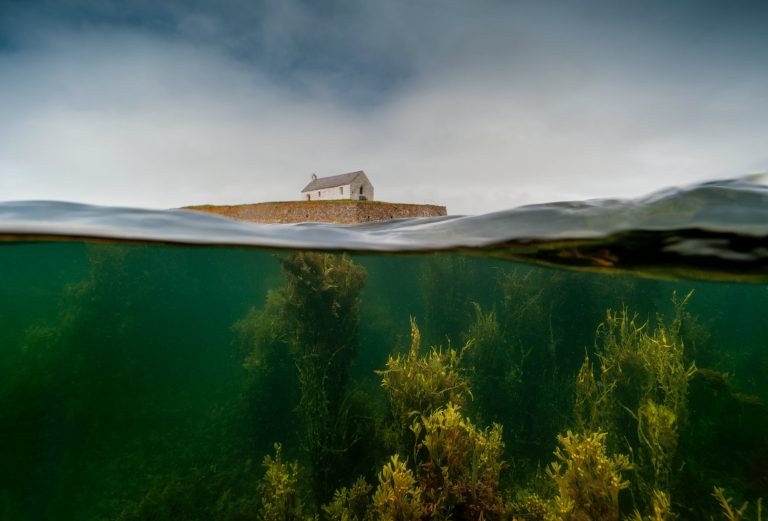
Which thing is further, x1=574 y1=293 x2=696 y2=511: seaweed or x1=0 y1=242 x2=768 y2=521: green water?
x1=574 y1=293 x2=696 y2=511: seaweed

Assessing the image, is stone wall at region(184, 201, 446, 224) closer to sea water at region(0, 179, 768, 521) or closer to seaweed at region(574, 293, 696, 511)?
sea water at region(0, 179, 768, 521)

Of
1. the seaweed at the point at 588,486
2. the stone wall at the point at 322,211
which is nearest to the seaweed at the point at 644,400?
the seaweed at the point at 588,486

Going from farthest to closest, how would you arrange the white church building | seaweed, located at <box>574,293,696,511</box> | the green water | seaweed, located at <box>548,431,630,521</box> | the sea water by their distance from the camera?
the white church building, seaweed, located at <box>574,293,696,511</box>, the green water, the sea water, seaweed, located at <box>548,431,630,521</box>

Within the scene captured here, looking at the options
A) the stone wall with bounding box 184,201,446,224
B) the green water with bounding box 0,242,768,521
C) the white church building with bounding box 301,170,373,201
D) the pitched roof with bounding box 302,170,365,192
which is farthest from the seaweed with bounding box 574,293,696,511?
the pitched roof with bounding box 302,170,365,192

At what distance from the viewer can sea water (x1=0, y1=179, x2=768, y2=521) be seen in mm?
5559

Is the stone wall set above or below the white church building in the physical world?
below

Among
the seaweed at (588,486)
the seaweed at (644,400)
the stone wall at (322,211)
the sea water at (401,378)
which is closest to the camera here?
the seaweed at (588,486)

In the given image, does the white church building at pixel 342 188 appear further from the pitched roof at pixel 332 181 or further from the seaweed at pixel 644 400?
the seaweed at pixel 644 400

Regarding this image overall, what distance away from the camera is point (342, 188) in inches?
1347

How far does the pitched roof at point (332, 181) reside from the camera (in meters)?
34.4

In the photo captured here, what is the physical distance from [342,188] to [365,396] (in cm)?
2792

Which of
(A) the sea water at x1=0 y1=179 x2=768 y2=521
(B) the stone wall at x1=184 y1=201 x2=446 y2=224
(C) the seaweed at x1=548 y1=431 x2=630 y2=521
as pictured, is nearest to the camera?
(C) the seaweed at x1=548 y1=431 x2=630 y2=521

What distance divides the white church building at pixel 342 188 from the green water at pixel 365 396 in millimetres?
17854

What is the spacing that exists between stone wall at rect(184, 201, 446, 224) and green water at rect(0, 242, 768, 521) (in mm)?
8027
